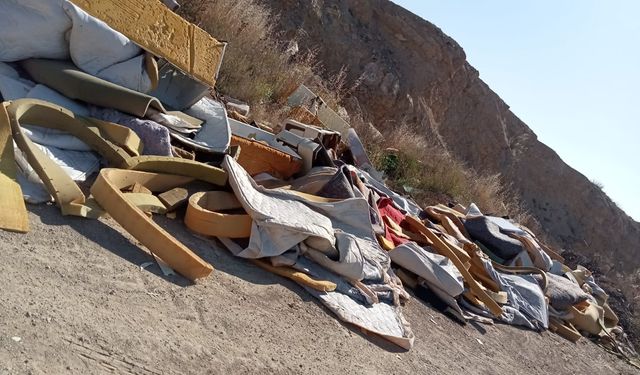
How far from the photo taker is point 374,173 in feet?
22.6

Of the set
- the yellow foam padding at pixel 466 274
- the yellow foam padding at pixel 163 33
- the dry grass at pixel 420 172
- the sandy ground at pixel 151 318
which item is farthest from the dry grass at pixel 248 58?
the sandy ground at pixel 151 318

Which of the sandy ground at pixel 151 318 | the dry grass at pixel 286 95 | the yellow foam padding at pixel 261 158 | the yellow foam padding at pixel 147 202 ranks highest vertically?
the dry grass at pixel 286 95

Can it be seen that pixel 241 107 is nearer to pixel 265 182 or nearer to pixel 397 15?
pixel 265 182

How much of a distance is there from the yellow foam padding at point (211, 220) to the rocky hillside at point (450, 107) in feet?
29.7

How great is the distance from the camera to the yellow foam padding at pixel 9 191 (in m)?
2.58

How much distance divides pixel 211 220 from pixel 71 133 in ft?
3.08

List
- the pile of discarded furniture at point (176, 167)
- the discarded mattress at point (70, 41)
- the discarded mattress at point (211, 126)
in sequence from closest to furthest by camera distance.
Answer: the pile of discarded furniture at point (176, 167)
the discarded mattress at point (70, 41)
the discarded mattress at point (211, 126)

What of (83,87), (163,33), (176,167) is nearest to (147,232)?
(176,167)

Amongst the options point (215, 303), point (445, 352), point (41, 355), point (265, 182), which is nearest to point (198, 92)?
point (265, 182)

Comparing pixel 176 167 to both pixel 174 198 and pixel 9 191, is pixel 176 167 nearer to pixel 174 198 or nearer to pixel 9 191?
pixel 174 198

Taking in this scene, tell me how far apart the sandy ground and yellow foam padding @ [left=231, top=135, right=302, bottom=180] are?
1135mm

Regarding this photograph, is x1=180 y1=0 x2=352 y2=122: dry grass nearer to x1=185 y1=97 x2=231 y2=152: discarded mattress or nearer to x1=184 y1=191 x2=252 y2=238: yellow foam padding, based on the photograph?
x1=185 y1=97 x2=231 y2=152: discarded mattress

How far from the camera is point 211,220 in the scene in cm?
352

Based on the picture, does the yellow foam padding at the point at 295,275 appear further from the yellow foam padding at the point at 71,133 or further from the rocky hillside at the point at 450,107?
the rocky hillside at the point at 450,107
